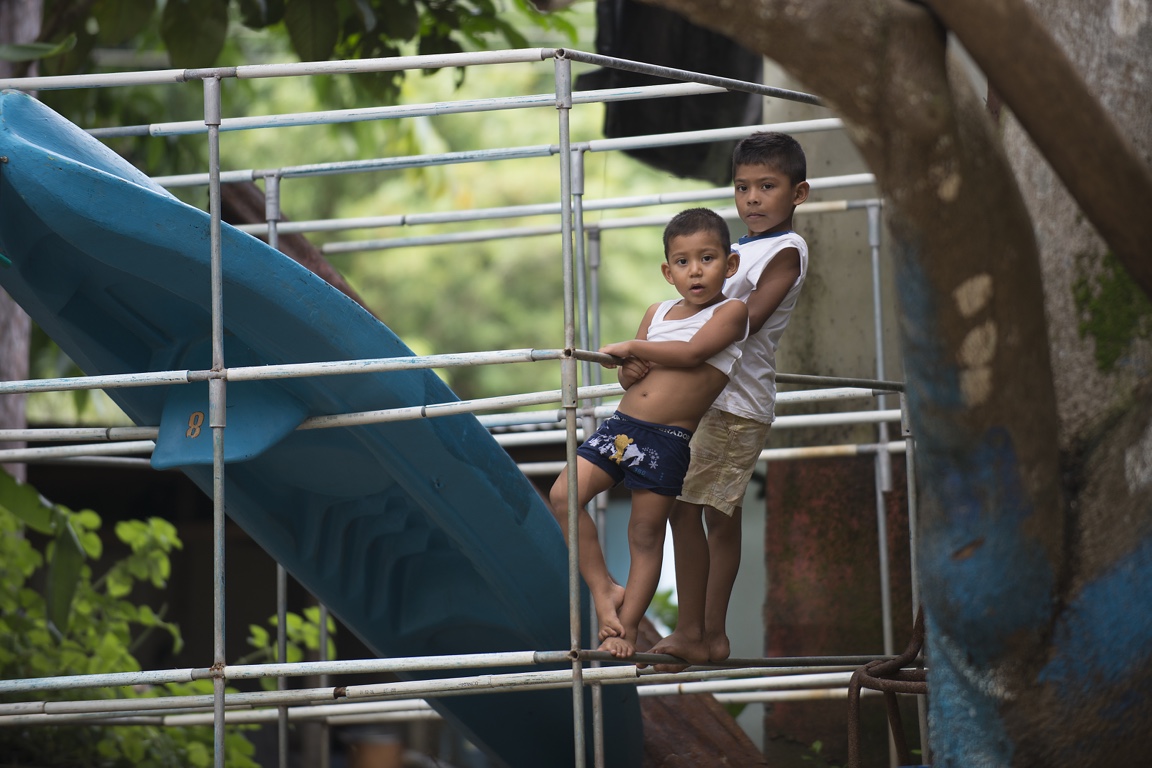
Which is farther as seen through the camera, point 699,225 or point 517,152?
point 517,152

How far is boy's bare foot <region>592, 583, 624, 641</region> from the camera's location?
251 cm

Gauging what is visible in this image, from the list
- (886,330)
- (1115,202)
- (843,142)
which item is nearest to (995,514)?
(1115,202)

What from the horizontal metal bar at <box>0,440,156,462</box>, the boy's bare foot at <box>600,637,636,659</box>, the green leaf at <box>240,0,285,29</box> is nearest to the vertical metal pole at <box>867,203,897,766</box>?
the boy's bare foot at <box>600,637,636,659</box>

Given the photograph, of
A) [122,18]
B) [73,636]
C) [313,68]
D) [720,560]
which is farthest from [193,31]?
[720,560]

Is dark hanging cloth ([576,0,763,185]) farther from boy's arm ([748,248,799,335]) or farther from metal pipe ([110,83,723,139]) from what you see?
boy's arm ([748,248,799,335])

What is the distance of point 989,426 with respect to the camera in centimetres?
180

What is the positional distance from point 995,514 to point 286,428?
1438 mm

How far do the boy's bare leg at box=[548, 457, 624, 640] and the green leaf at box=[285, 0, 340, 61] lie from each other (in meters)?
2.36

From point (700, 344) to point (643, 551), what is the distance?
403 mm

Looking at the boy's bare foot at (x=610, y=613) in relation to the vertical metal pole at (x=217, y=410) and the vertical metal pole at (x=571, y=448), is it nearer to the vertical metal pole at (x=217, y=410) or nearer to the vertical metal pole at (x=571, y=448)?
the vertical metal pole at (x=571, y=448)

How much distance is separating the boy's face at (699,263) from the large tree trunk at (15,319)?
298 centimetres

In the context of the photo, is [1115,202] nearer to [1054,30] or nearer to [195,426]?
[1054,30]

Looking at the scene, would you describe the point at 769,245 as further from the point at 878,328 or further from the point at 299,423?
the point at 878,328

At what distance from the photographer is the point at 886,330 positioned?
453 cm
